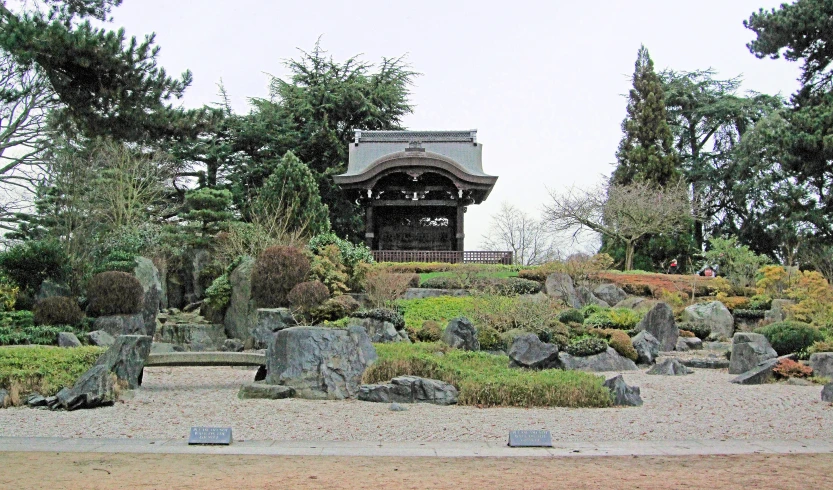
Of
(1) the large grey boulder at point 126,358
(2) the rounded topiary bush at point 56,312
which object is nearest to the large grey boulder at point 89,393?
(1) the large grey boulder at point 126,358

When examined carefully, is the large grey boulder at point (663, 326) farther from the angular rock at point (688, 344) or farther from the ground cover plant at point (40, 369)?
the ground cover plant at point (40, 369)

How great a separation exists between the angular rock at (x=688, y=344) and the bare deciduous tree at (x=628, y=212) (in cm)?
1417

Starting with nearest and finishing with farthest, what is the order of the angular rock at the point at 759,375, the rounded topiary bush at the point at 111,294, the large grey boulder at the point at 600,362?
the angular rock at the point at 759,375
the large grey boulder at the point at 600,362
the rounded topiary bush at the point at 111,294

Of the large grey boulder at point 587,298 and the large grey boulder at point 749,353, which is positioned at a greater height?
the large grey boulder at point 587,298

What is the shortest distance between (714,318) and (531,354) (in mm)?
9367

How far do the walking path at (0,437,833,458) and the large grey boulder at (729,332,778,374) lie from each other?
22.4 feet

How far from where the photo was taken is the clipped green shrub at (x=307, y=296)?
19.1 meters

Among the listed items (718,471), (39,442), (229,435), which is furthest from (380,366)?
(718,471)

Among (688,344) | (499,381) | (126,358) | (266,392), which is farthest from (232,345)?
(688,344)

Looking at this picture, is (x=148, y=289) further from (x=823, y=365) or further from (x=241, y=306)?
(x=823, y=365)

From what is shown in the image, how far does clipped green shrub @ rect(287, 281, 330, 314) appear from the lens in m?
19.1

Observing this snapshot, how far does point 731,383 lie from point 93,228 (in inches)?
746

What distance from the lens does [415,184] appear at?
→ 109ft

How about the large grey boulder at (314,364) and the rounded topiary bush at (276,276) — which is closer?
the large grey boulder at (314,364)
